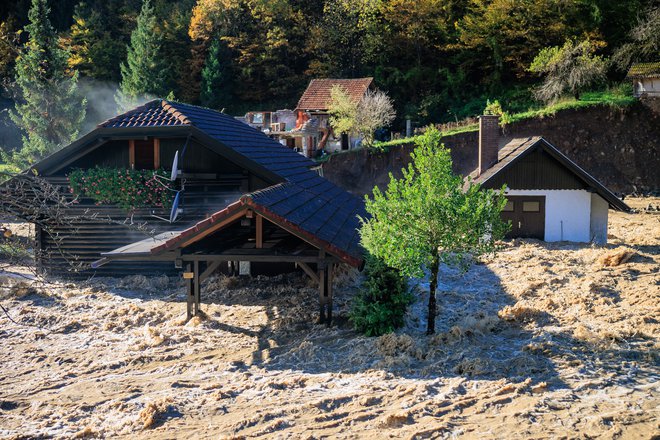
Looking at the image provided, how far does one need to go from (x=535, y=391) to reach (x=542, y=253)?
12.0 m

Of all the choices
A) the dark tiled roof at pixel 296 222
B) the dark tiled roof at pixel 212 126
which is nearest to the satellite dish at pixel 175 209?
the dark tiled roof at pixel 296 222

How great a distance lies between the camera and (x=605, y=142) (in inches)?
1409

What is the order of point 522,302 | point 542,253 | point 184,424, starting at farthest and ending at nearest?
1. point 542,253
2. point 522,302
3. point 184,424

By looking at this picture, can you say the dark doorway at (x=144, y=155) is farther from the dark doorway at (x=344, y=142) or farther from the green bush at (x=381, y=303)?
the dark doorway at (x=344, y=142)

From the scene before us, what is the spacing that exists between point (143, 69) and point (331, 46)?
16.4 m

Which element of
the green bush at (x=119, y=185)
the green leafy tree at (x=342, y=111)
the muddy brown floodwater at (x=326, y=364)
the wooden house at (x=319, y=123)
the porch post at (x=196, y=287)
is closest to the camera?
the muddy brown floodwater at (x=326, y=364)

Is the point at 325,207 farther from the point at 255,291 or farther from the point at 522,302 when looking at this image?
the point at 522,302

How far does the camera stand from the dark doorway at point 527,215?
2230 cm

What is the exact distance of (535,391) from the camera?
852cm

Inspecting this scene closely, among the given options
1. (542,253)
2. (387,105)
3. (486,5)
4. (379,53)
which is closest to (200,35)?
(379,53)

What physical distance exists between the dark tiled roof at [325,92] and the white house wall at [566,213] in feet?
70.7

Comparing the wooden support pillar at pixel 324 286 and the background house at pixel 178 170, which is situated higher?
the background house at pixel 178 170

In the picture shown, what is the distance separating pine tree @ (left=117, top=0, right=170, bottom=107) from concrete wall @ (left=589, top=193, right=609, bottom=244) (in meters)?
37.1

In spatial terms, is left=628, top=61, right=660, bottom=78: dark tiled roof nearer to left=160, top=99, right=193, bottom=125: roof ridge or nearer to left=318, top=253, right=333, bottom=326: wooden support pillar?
left=160, top=99, right=193, bottom=125: roof ridge
